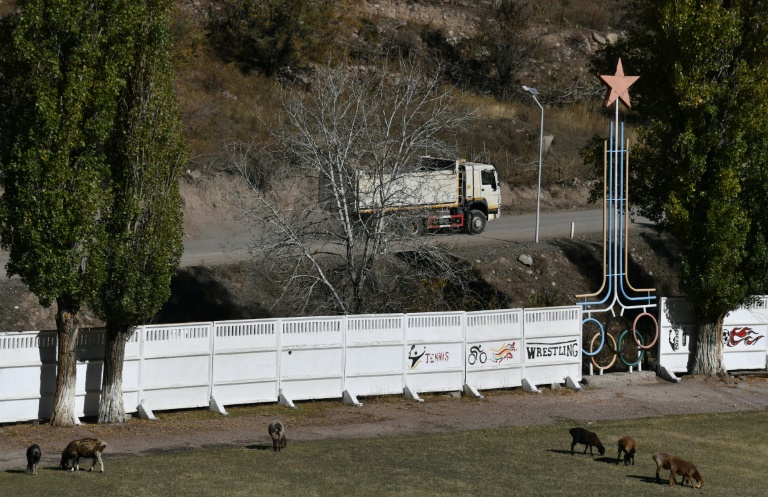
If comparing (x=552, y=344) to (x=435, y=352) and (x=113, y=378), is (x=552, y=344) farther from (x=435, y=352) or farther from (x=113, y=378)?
(x=113, y=378)

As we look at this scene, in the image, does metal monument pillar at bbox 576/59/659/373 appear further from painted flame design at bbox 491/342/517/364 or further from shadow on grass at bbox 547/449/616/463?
shadow on grass at bbox 547/449/616/463

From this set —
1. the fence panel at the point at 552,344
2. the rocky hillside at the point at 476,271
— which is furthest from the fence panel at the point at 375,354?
the rocky hillside at the point at 476,271

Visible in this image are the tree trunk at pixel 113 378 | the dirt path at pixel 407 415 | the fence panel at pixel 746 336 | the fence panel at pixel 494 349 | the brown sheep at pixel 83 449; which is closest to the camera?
the brown sheep at pixel 83 449

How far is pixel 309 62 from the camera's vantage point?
196 feet

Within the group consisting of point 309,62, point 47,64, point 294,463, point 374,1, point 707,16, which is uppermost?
point 374,1

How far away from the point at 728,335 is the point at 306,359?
46.2 ft

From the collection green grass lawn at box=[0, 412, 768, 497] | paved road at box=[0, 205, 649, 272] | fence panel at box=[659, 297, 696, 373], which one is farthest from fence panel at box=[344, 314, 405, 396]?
paved road at box=[0, 205, 649, 272]

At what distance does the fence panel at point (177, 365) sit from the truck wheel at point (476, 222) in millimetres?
21261

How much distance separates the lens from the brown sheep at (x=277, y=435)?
18781 millimetres

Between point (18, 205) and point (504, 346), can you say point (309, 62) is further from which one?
point (18, 205)

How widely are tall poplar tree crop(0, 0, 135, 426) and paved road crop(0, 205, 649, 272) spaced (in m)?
13.3

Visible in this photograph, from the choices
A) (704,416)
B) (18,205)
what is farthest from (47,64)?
(704,416)

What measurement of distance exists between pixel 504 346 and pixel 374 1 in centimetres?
4883

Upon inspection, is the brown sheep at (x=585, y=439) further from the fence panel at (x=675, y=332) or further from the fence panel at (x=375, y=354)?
the fence panel at (x=675, y=332)
